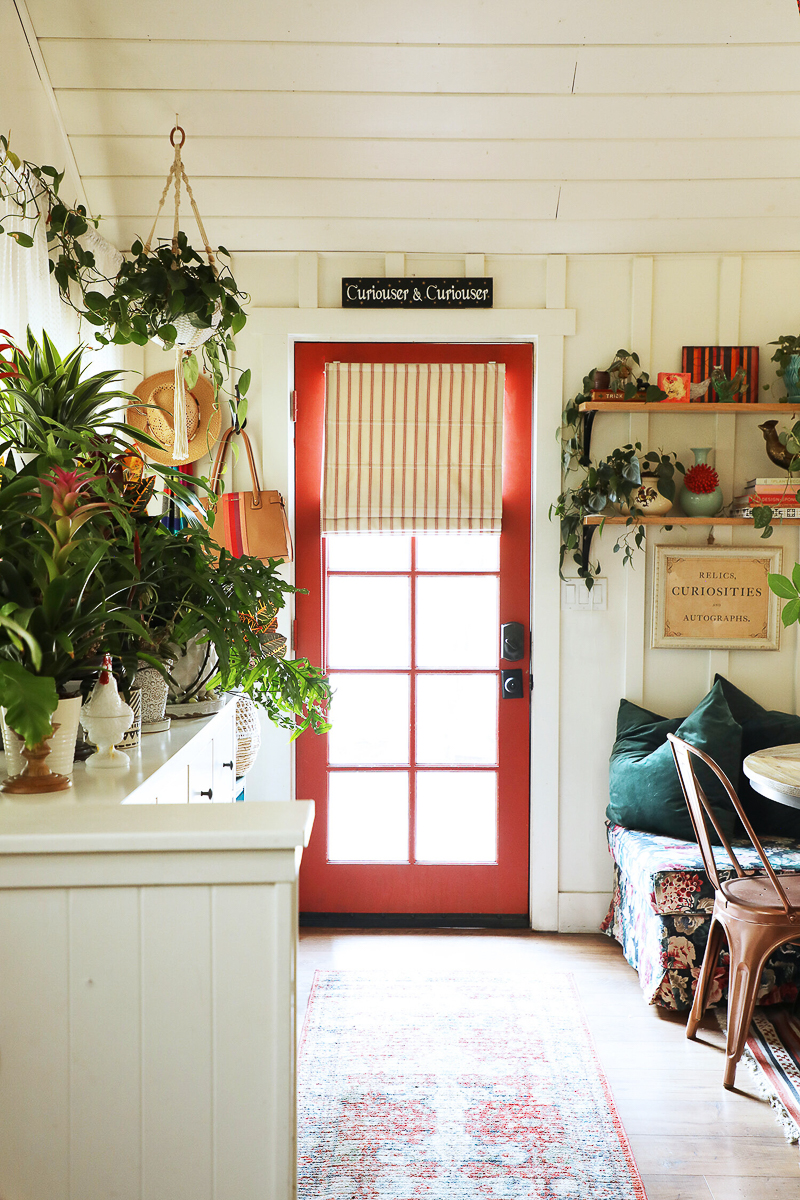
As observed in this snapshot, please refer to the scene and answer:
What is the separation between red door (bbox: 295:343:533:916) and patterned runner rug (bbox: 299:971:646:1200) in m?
0.43

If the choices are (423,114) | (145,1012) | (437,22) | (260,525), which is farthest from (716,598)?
(145,1012)

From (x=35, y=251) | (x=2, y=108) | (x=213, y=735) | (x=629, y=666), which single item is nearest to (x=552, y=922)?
(x=629, y=666)

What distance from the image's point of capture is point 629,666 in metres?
3.10

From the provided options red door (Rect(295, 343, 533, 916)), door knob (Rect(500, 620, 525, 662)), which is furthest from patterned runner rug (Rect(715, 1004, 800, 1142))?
door knob (Rect(500, 620, 525, 662))

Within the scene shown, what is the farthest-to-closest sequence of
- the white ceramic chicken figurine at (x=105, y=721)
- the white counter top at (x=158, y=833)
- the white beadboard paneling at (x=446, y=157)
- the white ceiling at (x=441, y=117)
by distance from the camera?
the white beadboard paneling at (x=446, y=157), the white ceiling at (x=441, y=117), the white ceramic chicken figurine at (x=105, y=721), the white counter top at (x=158, y=833)

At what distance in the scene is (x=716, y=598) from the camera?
10.1 feet

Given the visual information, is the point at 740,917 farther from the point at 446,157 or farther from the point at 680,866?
the point at 446,157

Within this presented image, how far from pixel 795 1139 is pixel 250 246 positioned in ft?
10.1

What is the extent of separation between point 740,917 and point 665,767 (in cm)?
64

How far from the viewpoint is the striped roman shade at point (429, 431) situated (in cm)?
308

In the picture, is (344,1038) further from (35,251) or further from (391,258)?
(391,258)

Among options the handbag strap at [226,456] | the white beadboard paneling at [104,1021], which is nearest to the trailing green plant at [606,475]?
the handbag strap at [226,456]

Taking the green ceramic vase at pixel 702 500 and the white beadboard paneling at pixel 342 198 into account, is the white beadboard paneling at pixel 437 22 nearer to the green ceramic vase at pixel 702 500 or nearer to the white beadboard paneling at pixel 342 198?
the white beadboard paneling at pixel 342 198

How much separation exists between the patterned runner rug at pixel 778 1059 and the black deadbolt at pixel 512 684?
120cm
